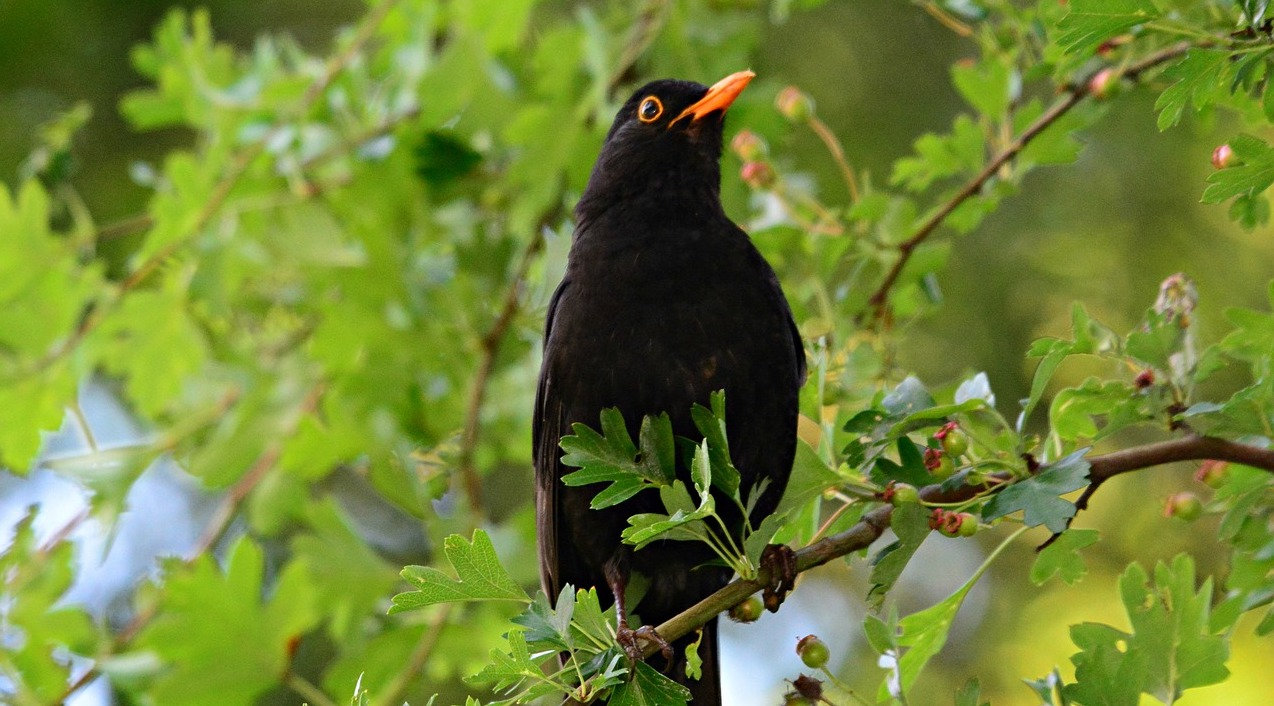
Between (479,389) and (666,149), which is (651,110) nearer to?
(666,149)

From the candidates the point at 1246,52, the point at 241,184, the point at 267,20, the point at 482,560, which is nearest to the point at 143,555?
the point at 267,20

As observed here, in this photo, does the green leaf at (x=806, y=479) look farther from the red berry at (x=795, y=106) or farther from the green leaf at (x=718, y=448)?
the red berry at (x=795, y=106)

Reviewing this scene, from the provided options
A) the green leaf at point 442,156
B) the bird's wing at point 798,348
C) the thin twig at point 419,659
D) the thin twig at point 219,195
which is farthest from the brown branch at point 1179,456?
the thin twig at point 219,195

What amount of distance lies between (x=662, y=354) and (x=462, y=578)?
3.78 ft

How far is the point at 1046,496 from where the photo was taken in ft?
7.37

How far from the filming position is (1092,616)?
5.93 m

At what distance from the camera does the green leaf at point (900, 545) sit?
2.36 m

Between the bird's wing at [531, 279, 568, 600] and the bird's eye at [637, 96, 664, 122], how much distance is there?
2.14ft

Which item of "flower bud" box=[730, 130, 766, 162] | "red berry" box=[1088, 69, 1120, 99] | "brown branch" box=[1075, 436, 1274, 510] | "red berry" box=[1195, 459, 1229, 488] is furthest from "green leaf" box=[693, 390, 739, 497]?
"red berry" box=[1088, 69, 1120, 99]

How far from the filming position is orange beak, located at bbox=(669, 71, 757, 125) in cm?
379

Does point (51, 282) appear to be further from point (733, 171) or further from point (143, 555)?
point (143, 555)

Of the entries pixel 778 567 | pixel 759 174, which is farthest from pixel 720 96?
pixel 778 567

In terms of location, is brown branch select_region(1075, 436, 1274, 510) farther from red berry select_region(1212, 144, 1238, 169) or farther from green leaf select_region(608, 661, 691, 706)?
green leaf select_region(608, 661, 691, 706)

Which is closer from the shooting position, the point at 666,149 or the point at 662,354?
the point at 662,354
